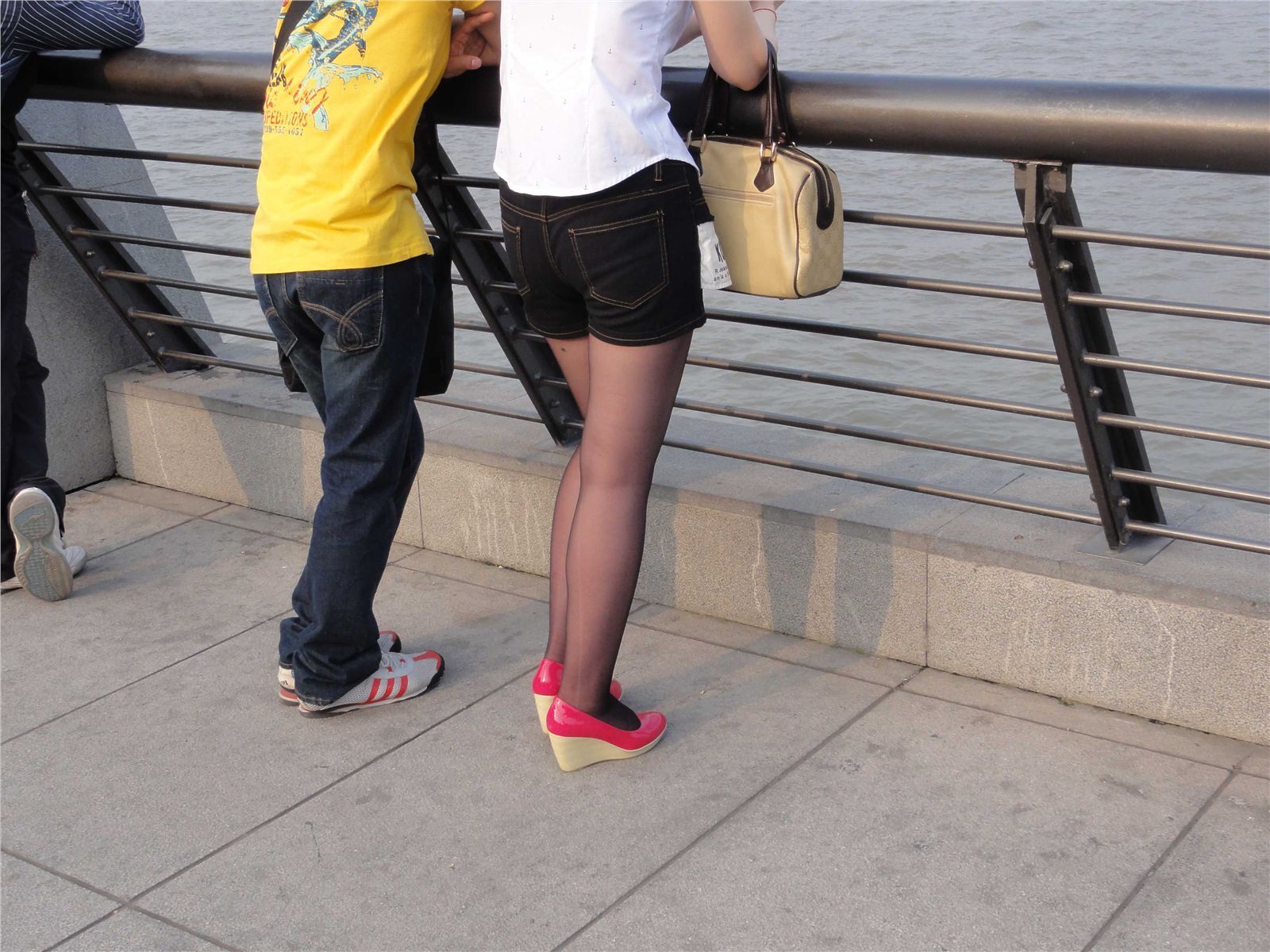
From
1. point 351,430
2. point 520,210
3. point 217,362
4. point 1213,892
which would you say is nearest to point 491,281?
point 351,430

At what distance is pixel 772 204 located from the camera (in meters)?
2.68

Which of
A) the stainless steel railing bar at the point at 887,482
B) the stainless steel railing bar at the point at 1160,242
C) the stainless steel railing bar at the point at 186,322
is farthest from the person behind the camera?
the stainless steel railing bar at the point at 186,322

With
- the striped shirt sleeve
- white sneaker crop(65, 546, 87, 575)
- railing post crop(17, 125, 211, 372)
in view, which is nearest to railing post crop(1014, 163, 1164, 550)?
the striped shirt sleeve

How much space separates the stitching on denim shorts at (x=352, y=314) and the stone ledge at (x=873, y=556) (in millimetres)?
975

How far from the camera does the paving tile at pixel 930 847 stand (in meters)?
2.46

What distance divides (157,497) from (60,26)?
1.69 m

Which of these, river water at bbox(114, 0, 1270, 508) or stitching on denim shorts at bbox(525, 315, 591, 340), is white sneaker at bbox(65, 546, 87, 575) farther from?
river water at bbox(114, 0, 1270, 508)

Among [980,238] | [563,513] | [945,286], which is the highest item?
[945,286]

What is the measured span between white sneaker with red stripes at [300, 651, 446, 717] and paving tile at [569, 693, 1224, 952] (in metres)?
0.97

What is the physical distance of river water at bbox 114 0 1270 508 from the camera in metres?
10.0

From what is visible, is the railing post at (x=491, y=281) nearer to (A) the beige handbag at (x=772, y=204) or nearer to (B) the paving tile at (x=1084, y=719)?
(A) the beige handbag at (x=772, y=204)

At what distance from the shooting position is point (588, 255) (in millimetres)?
2643

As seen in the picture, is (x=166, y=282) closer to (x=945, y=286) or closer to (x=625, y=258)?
(x=625, y=258)

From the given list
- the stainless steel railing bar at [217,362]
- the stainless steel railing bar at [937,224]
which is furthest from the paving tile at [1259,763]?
the stainless steel railing bar at [217,362]
